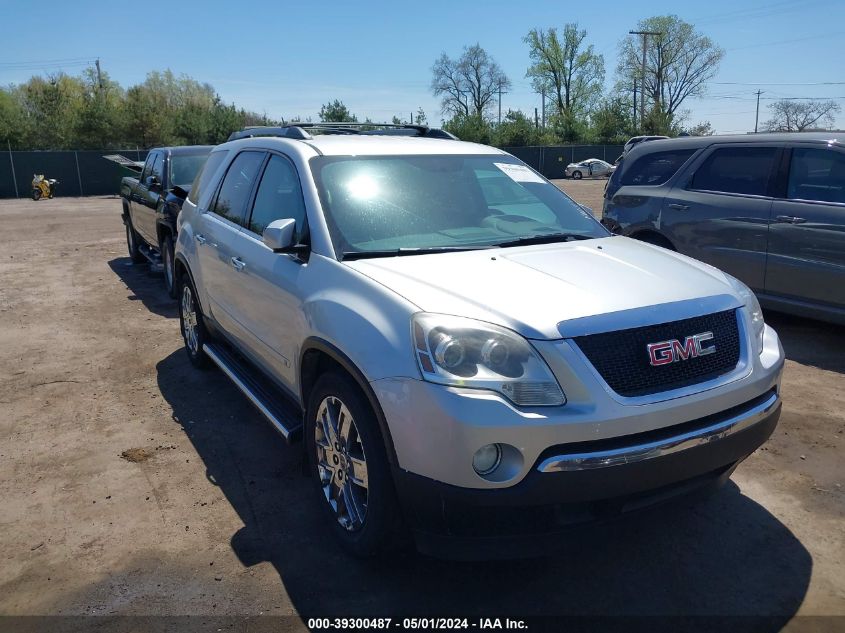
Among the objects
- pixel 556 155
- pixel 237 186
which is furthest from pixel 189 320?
pixel 556 155

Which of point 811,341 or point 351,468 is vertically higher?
point 351,468

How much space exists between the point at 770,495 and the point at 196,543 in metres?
2.98

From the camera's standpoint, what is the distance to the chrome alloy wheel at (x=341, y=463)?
3.07m

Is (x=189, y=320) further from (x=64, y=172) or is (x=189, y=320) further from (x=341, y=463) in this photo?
(x=64, y=172)

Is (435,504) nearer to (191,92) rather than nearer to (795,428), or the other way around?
(795,428)

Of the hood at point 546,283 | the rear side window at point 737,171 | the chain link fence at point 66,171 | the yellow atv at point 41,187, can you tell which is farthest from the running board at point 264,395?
the yellow atv at point 41,187

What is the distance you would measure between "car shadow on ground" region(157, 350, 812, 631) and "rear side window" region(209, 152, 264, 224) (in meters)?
1.94

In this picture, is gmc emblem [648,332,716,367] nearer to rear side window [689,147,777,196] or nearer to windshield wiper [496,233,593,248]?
windshield wiper [496,233,593,248]

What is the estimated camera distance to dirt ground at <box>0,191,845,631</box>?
9.62 ft

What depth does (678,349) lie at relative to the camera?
2.78 metres

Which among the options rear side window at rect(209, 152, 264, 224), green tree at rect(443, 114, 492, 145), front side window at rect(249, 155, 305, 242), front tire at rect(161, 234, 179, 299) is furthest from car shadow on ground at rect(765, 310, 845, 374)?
green tree at rect(443, 114, 492, 145)

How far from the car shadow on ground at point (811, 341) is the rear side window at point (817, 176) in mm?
1282

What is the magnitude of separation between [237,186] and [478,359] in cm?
291

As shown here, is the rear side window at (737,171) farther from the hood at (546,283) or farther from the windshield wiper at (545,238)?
the hood at (546,283)
